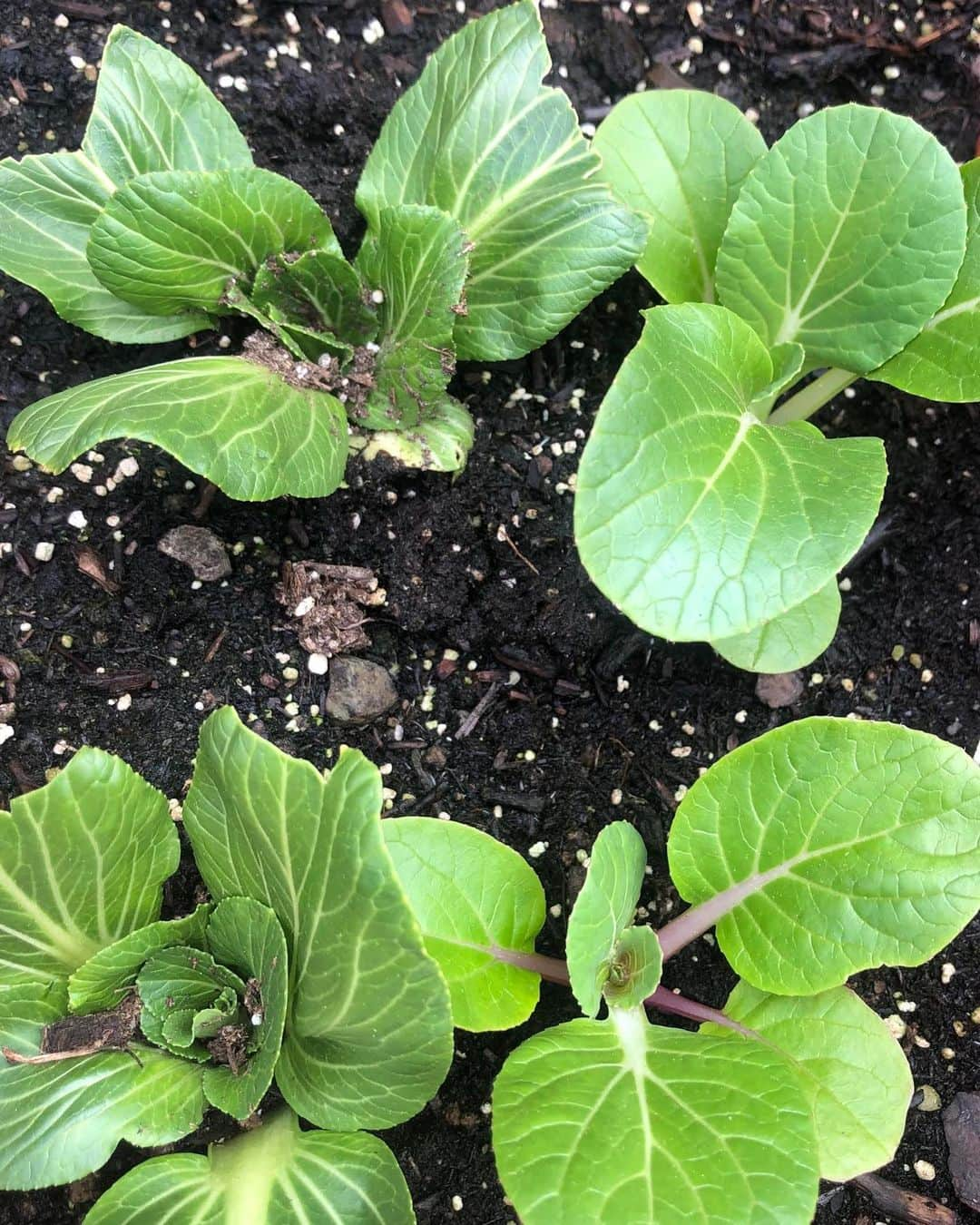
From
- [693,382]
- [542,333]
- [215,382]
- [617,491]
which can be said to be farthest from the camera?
[542,333]

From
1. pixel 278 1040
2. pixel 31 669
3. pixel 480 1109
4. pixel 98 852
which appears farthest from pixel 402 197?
pixel 480 1109

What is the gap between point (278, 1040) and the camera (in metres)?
1.10

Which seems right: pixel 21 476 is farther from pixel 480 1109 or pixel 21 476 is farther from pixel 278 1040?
pixel 480 1109

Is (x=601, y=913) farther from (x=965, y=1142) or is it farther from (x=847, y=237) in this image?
(x=847, y=237)

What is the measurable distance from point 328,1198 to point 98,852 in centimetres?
49

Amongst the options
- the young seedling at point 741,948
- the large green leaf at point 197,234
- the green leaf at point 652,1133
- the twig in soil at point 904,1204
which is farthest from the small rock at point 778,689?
the large green leaf at point 197,234

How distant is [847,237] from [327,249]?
768mm

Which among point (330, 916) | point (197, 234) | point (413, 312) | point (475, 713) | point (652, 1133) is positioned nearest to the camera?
point (330, 916)

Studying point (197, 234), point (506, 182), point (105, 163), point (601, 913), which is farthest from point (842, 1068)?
point (105, 163)

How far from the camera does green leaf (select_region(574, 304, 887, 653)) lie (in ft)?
3.53

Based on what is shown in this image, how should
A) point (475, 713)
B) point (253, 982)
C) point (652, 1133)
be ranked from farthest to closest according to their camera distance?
point (475, 713)
point (253, 982)
point (652, 1133)

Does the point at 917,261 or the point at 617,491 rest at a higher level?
the point at 917,261

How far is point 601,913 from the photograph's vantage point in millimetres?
1169

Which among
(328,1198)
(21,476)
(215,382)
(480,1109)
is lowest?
(480,1109)
